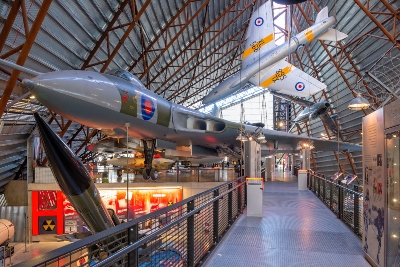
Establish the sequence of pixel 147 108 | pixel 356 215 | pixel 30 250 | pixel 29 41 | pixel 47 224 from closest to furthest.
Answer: pixel 356 215
pixel 29 41
pixel 147 108
pixel 30 250
pixel 47 224

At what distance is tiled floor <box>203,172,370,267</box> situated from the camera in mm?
4129

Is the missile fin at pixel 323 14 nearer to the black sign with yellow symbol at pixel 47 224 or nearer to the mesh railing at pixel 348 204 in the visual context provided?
the mesh railing at pixel 348 204

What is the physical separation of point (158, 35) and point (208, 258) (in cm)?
1278

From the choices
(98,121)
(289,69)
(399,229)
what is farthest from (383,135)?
(289,69)

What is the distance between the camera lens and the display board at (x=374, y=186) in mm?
3531

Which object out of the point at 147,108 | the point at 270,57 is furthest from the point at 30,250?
the point at 270,57

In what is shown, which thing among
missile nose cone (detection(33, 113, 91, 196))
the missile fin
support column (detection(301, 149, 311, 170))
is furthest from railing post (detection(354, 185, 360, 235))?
the missile fin

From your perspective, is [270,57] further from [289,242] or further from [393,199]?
[393,199]

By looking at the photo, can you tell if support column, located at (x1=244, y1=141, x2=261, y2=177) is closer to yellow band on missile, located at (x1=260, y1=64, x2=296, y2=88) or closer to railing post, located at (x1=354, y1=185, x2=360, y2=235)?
railing post, located at (x1=354, y1=185, x2=360, y2=235)

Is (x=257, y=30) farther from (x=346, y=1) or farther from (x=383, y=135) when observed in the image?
(x=383, y=135)

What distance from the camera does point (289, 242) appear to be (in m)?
5.04

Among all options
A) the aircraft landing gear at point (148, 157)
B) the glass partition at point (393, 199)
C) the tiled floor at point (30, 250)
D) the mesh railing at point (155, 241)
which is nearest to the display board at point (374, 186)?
the glass partition at point (393, 199)

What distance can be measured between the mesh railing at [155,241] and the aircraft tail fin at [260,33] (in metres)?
11.6

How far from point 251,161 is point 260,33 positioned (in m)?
10.7
